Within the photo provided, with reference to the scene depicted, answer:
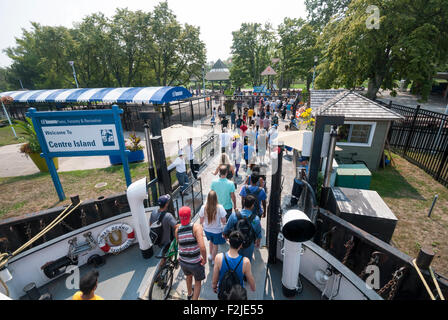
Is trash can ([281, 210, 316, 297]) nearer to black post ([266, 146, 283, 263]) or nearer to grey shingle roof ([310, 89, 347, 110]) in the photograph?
black post ([266, 146, 283, 263])

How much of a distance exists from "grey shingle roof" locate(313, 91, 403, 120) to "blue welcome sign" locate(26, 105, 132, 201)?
828 centimetres

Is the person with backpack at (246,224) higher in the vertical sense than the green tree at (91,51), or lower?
lower

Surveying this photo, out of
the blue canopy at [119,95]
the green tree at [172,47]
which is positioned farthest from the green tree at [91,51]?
the blue canopy at [119,95]

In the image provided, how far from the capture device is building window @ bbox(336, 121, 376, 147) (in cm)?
1011

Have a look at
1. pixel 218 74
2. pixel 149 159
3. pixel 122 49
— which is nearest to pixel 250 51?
pixel 218 74

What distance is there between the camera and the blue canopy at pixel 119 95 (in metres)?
17.5

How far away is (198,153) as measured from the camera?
381 inches

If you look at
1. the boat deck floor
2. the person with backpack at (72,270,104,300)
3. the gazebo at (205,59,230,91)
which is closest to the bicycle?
the boat deck floor

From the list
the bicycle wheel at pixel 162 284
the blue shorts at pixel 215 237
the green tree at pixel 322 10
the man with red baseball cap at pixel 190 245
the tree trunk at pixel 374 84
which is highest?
the green tree at pixel 322 10

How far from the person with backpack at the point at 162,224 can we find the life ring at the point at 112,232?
127 cm

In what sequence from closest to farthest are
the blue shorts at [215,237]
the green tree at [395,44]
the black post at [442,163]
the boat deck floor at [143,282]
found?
the boat deck floor at [143,282] < the blue shorts at [215,237] < the black post at [442,163] < the green tree at [395,44]

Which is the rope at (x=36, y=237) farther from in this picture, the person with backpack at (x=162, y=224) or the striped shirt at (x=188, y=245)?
the striped shirt at (x=188, y=245)

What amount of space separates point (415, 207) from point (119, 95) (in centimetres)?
2167
